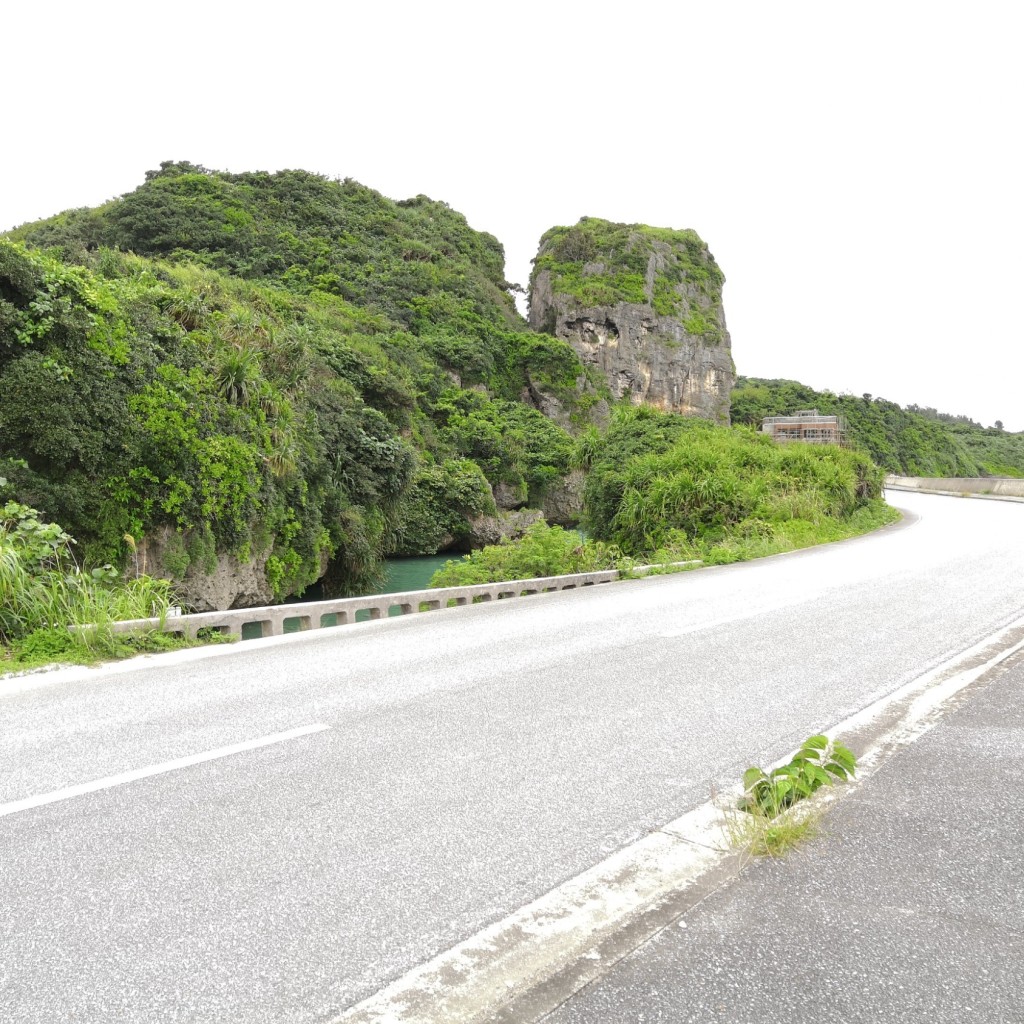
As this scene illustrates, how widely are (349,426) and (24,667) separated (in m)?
22.1

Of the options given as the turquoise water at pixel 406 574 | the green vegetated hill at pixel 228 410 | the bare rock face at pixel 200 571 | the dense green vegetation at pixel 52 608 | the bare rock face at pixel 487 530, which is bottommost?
the turquoise water at pixel 406 574

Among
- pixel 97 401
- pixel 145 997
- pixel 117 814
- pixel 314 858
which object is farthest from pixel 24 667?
pixel 97 401

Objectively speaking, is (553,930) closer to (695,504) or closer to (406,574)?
(695,504)

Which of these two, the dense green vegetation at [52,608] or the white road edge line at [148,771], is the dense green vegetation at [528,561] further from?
the white road edge line at [148,771]

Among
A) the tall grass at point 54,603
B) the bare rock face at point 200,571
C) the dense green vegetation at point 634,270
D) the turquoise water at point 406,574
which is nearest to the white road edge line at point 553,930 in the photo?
the tall grass at point 54,603

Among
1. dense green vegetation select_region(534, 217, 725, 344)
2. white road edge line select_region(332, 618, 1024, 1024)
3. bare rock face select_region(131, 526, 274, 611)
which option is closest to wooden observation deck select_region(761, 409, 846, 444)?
dense green vegetation select_region(534, 217, 725, 344)

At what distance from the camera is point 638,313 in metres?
84.3

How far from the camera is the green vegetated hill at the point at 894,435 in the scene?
9175cm

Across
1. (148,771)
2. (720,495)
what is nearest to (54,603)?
(148,771)

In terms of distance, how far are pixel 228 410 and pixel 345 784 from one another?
16.0m

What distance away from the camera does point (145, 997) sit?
2.33 metres

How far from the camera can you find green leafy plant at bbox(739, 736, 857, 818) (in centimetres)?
368

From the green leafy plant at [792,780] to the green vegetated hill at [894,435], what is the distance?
88261mm

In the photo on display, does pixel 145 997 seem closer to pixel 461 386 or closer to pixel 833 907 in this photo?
pixel 833 907
